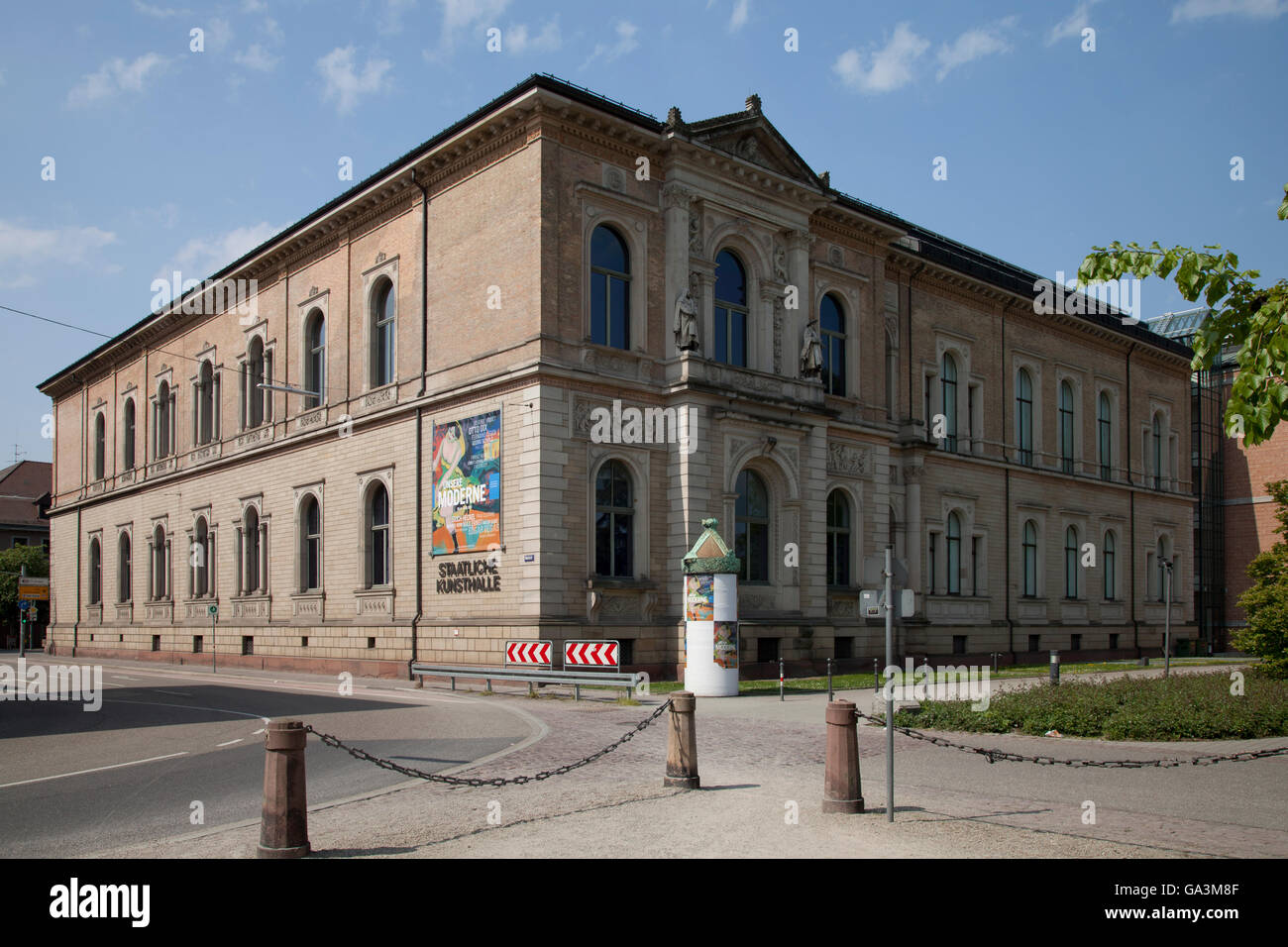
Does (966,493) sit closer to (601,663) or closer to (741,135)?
(741,135)

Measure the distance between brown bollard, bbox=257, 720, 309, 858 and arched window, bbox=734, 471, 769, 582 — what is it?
2403 cm

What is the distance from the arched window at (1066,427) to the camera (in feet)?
163

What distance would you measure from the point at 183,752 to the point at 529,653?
1202 centimetres

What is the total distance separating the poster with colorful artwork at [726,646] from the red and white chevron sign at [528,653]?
4.06 m

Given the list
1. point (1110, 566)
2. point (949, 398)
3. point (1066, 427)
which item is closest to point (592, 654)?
point (949, 398)

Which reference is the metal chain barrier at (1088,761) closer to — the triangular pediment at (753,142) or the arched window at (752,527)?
the arched window at (752,527)

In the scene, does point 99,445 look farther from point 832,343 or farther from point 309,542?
point 832,343

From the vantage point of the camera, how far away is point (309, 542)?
38.8 meters

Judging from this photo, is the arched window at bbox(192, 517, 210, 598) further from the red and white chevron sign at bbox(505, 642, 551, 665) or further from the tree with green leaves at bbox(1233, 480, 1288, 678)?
the tree with green leaves at bbox(1233, 480, 1288, 678)

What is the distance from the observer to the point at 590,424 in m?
29.7

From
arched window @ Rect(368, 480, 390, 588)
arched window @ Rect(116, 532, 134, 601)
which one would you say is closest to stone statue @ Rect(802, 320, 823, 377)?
arched window @ Rect(368, 480, 390, 588)

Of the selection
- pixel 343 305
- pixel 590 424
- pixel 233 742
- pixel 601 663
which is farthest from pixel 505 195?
pixel 233 742

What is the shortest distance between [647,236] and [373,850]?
2427cm

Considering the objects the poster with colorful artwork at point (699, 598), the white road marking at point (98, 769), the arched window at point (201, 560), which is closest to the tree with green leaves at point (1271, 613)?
the poster with colorful artwork at point (699, 598)
